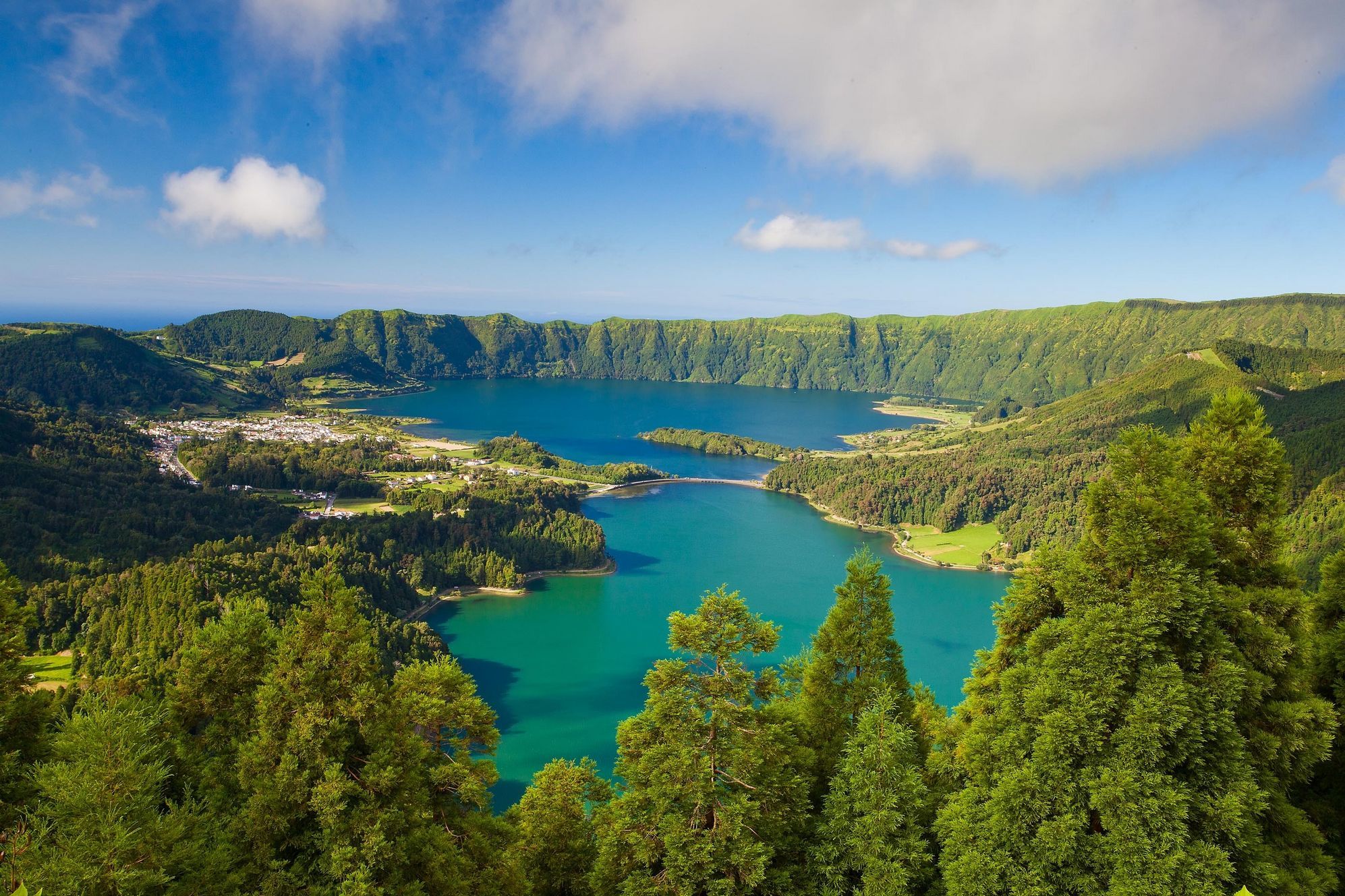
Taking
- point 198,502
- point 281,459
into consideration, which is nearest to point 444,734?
point 198,502

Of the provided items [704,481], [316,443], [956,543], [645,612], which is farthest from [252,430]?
[956,543]

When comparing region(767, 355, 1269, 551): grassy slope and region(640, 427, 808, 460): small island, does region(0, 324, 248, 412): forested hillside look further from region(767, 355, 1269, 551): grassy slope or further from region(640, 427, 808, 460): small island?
region(767, 355, 1269, 551): grassy slope

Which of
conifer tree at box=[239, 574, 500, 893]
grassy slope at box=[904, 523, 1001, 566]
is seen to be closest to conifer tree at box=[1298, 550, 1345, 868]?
conifer tree at box=[239, 574, 500, 893]

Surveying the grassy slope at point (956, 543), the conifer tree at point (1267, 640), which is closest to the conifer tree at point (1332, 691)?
the conifer tree at point (1267, 640)

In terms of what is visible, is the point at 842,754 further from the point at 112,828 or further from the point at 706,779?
the point at 112,828

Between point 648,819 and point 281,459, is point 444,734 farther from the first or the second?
point 281,459
